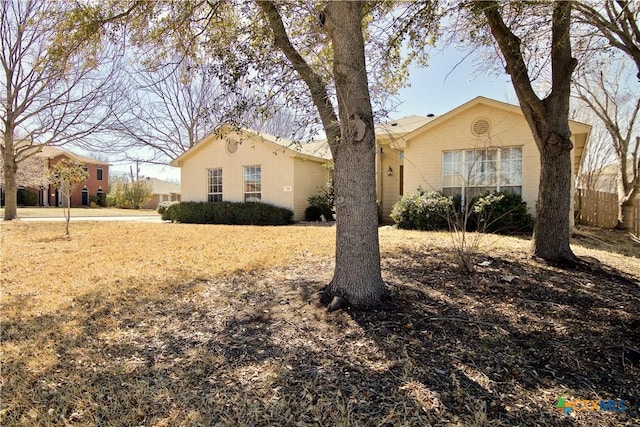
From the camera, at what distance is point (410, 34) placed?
5.63 meters

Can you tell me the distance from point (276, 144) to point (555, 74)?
10.7 metres

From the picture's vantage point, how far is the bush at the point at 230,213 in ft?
47.4

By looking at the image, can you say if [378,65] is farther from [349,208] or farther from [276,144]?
[276,144]

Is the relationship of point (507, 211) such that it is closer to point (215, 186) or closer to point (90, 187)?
point (215, 186)

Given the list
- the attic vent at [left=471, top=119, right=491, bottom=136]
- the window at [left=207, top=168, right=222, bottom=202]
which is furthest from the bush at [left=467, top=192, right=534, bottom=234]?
the window at [left=207, top=168, right=222, bottom=202]

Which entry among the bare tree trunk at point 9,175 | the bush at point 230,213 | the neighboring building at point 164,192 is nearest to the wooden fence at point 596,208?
the bush at point 230,213

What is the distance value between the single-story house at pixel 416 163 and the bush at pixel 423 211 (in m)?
0.67

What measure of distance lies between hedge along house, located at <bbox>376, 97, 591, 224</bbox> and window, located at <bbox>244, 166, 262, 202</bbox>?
6490 millimetres

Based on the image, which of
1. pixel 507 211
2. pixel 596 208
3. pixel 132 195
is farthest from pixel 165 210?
pixel 596 208

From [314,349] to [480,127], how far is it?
1077cm

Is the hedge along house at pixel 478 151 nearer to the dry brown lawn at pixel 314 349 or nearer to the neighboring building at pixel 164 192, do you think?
the dry brown lawn at pixel 314 349

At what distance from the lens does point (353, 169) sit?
3.51m

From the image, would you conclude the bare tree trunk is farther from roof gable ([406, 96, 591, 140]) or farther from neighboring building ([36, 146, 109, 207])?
neighboring building ([36, 146, 109, 207])

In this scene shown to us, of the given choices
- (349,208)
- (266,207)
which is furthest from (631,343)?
(266,207)
